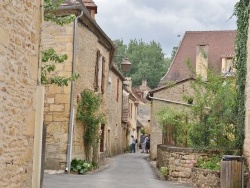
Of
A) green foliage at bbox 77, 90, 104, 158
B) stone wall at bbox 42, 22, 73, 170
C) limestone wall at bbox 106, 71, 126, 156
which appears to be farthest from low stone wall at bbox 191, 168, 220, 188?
limestone wall at bbox 106, 71, 126, 156

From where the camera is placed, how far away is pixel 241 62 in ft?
50.2

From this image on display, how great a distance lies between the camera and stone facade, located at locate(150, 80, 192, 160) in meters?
28.5

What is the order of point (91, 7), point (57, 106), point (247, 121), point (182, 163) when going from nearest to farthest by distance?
point (247, 121), point (182, 163), point (57, 106), point (91, 7)

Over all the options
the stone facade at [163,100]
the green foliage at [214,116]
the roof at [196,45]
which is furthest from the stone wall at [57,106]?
the roof at [196,45]

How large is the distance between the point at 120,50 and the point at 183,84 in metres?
57.6

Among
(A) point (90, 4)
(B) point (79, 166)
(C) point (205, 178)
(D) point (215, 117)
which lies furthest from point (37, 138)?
(A) point (90, 4)

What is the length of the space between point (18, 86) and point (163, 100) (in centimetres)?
2157

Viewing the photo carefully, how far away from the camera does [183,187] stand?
14.2 meters

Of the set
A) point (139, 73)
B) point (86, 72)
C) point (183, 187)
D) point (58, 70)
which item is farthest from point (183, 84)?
point (139, 73)

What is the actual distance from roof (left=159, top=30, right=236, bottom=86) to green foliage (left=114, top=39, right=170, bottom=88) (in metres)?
42.5

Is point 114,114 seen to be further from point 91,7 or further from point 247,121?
point 247,121

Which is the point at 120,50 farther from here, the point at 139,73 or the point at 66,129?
the point at 66,129

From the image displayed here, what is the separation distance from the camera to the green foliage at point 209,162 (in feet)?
48.0

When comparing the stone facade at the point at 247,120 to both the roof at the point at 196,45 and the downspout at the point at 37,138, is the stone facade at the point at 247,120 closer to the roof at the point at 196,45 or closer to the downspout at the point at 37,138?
the downspout at the point at 37,138
